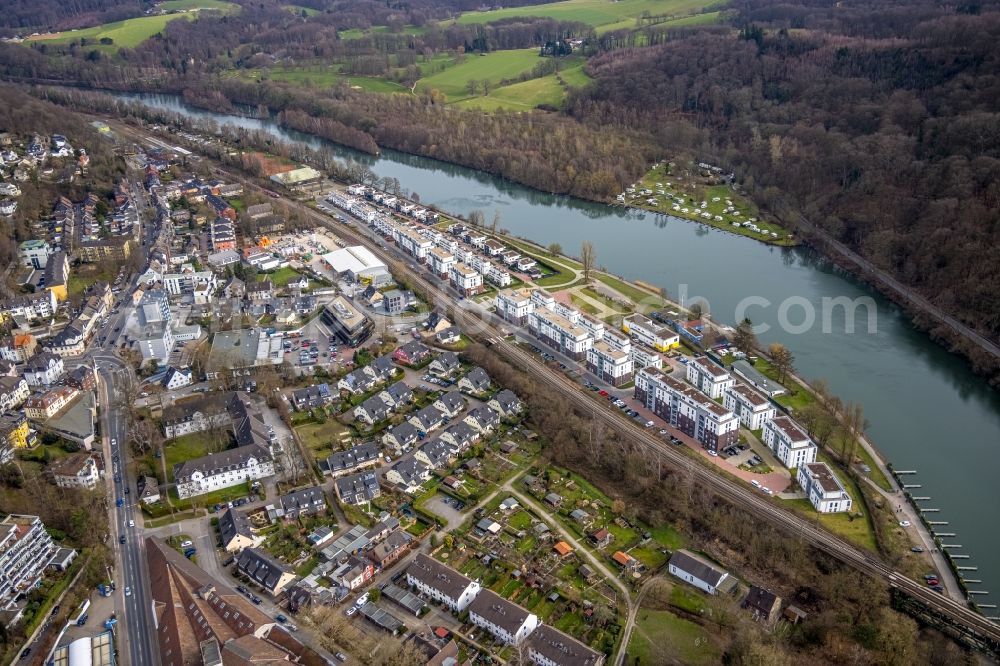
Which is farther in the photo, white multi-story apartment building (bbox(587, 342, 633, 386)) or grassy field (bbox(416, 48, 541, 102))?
grassy field (bbox(416, 48, 541, 102))

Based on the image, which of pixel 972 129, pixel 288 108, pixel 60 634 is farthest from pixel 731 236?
pixel 288 108

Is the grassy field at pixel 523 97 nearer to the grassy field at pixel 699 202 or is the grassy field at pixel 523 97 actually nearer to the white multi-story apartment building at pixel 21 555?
the grassy field at pixel 699 202

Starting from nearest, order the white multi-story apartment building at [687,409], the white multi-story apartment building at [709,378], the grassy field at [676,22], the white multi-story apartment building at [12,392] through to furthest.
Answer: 1. the white multi-story apartment building at [687,409]
2. the white multi-story apartment building at [12,392]
3. the white multi-story apartment building at [709,378]
4. the grassy field at [676,22]

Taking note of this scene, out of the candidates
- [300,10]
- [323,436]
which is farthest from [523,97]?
[300,10]

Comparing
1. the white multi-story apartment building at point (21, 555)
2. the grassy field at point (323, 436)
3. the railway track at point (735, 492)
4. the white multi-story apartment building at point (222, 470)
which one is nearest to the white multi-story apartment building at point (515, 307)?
the railway track at point (735, 492)

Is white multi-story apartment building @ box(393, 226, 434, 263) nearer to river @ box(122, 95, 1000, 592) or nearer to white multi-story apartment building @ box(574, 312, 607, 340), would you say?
river @ box(122, 95, 1000, 592)

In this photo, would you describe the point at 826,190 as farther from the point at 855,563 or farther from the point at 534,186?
the point at 855,563

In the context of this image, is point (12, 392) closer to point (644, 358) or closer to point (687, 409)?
point (644, 358)

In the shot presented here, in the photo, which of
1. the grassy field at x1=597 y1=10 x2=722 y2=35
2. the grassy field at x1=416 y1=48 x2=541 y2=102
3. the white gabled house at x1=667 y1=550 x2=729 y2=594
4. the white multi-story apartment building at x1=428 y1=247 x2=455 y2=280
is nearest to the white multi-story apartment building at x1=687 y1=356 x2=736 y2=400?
the white gabled house at x1=667 y1=550 x2=729 y2=594
